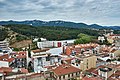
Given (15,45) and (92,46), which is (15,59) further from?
(15,45)

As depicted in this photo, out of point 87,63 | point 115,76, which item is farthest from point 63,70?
point 115,76

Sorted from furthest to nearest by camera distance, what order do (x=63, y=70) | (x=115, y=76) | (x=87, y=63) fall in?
1. (x=87, y=63)
2. (x=63, y=70)
3. (x=115, y=76)

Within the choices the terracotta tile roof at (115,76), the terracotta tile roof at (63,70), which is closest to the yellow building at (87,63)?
the terracotta tile roof at (63,70)

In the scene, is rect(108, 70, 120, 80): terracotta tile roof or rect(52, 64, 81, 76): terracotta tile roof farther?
rect(52, 64, 81, 76): terracotta tile roof

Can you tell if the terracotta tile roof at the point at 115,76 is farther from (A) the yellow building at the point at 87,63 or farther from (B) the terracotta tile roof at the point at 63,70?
(A) the yellow building at the point at 87,63

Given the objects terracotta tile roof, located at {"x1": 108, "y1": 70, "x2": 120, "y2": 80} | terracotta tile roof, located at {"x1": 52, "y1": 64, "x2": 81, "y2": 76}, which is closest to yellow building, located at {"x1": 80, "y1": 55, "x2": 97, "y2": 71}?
Answer: terracotta tile roof, located at {"x1": 52, "y1": 64, "x2": 81, "y2": 76}

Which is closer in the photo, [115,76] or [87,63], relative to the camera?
[115,76]

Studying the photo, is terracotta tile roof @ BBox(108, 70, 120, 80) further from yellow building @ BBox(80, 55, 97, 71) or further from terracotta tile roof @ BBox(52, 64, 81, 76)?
yellow building @ BBox(80, 55, 97, 71)

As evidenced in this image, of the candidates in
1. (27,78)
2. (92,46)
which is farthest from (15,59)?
(92,46)

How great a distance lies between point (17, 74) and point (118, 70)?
13.0 meters

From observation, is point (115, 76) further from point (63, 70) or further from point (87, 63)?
point (87, 63)

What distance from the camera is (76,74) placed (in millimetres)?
27078

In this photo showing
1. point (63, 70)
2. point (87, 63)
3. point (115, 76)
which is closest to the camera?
point (115, 76)

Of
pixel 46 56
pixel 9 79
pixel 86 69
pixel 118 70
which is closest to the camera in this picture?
pixel 9 79
